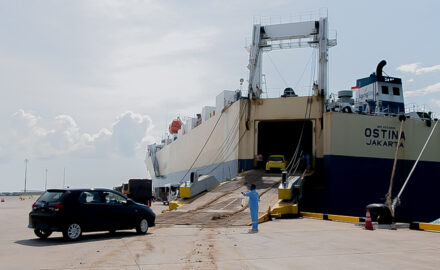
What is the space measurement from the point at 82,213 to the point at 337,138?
17.2m

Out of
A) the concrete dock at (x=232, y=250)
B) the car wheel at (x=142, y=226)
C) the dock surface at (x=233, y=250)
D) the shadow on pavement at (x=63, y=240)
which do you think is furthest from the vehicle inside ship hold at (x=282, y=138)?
the shadow on pavement at (x=63, y=240)

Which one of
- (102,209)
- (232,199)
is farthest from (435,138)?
(102,209)

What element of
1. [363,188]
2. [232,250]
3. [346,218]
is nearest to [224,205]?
[346,218]

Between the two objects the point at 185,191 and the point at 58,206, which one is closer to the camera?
the point at 58,206

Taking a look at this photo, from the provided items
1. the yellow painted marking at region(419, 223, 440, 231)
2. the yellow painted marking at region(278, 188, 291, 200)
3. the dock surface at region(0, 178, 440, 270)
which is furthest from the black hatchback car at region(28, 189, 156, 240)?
the yellow painted marking at region(419, 223, 440, 231)

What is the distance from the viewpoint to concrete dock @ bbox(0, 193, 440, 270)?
714 centimetres

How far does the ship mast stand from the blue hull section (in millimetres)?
5703

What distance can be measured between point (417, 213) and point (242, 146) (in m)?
11.1

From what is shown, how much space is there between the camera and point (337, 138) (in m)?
24.6

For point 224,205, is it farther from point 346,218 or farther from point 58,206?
point 58,206

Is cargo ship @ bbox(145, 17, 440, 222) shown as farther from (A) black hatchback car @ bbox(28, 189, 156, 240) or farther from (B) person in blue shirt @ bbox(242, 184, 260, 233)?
(A) black hatchback car @ bbox(28, 189, 156, 240)

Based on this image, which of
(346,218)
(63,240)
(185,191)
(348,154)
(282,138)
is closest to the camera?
(63,240)

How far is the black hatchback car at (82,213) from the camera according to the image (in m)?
10.5

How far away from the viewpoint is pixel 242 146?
27.9 meters
